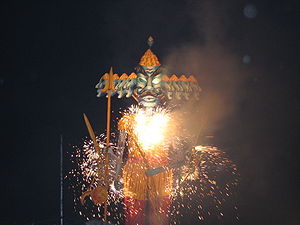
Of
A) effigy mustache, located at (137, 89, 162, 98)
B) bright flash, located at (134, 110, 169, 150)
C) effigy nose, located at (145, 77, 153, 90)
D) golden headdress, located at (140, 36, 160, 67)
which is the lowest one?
bright flash, located at (134, 110, 169, 150)

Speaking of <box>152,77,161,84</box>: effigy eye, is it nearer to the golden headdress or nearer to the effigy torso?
the golden headdress

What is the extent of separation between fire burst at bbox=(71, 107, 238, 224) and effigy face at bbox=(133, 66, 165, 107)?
0.40 ft

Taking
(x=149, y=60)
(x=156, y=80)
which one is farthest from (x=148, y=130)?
(x=149, y=60)

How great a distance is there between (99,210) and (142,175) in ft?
4.78

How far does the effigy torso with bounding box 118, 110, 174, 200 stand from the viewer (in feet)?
9.76

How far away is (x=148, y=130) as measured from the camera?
304 cm

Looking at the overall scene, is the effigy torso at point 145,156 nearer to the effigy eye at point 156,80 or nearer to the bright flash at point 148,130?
the bright flash at point 148,130

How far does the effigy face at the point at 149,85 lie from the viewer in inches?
117

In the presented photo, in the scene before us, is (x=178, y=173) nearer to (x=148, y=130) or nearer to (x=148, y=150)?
(x=148, y=150)

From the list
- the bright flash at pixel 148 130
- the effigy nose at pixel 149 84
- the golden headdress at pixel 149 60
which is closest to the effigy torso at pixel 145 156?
the bright flash at pixel 148 130

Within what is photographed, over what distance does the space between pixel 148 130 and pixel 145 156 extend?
24cm

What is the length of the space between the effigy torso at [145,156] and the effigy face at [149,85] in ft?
0.51

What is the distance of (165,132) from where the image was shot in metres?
3.06

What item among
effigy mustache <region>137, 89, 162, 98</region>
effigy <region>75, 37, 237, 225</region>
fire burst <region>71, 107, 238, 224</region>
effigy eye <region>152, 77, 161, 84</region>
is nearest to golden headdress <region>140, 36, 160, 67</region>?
effigy <region>75, 37, 237, 225</region>
